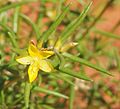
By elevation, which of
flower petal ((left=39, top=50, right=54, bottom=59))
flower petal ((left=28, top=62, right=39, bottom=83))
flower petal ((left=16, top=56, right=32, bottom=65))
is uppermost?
flower petal ((left=39, top=50, right=54, bottom=59))

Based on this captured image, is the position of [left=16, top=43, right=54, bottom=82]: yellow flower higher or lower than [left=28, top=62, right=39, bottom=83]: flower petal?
higher

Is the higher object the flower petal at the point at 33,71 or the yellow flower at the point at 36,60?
the yellow flower at the point at 36,60

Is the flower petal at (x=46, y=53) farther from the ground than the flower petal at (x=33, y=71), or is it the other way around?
the flower petal at (x=46, y=53)

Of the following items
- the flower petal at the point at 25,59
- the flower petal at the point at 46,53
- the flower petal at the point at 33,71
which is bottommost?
the flower petal at the point at 33,71

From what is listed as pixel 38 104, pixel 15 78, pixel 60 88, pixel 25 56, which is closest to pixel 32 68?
pixel 25 56
